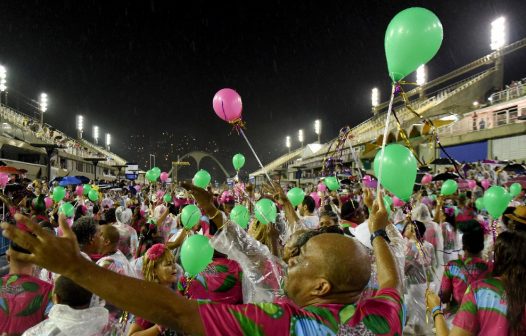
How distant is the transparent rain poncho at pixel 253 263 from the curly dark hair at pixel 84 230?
1196mm

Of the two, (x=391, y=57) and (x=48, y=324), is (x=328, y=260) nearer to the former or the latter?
(x=48, y=324)

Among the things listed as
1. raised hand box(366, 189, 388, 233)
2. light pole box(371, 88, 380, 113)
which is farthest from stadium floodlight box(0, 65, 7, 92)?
light pole box(371, 88, 380, 113)

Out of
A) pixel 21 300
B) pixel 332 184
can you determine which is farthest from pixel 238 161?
pixel 21 300

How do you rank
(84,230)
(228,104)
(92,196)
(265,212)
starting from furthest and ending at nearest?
(92,196), (228,104), (265,212), (84,230)

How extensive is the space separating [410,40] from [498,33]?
39.1 metres

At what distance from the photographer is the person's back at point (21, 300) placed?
7.75ft

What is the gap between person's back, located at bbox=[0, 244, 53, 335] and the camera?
2363 mm

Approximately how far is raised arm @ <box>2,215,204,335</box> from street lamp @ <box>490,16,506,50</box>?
133 ft

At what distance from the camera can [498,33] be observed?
3456 centimetres

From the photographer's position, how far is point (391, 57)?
3.07 m

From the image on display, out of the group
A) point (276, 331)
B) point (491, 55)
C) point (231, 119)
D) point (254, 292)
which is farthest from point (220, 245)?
point (491, 55)

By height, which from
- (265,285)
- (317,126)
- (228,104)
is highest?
(317,126)

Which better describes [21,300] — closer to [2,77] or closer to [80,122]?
[2,77]

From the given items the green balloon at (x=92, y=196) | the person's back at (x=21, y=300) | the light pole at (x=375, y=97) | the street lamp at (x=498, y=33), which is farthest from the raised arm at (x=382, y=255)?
the light pole at (x=375, y=97)
